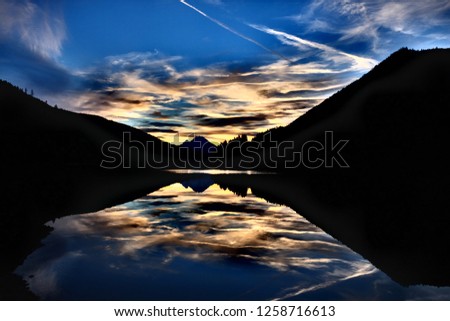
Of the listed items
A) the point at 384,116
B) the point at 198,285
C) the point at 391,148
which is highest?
the point at 384,116

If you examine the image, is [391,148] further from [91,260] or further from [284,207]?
[91,260]

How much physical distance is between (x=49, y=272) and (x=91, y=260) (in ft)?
5.17

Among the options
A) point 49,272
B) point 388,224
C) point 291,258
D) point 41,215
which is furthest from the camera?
point 41,215

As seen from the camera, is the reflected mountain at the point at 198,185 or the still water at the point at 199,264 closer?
the still water at the point at 199,264

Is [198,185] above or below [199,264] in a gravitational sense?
above

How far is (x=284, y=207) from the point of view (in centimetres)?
2630

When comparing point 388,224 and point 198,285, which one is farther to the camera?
point 388,224

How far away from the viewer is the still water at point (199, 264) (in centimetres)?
942

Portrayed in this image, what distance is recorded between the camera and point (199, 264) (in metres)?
11.8

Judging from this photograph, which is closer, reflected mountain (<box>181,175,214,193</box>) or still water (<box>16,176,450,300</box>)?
still water (<box>16,176,450,300</box>)

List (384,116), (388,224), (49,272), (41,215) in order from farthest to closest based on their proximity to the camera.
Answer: (384,116), (41,215), (388,224), (49,272)

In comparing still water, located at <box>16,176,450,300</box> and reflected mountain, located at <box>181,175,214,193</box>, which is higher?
reflected mountain, located at <box>181,175,214,193</box>

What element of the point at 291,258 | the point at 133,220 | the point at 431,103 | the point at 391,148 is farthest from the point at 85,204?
the point at 431,103

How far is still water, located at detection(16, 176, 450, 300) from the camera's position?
371 inches
